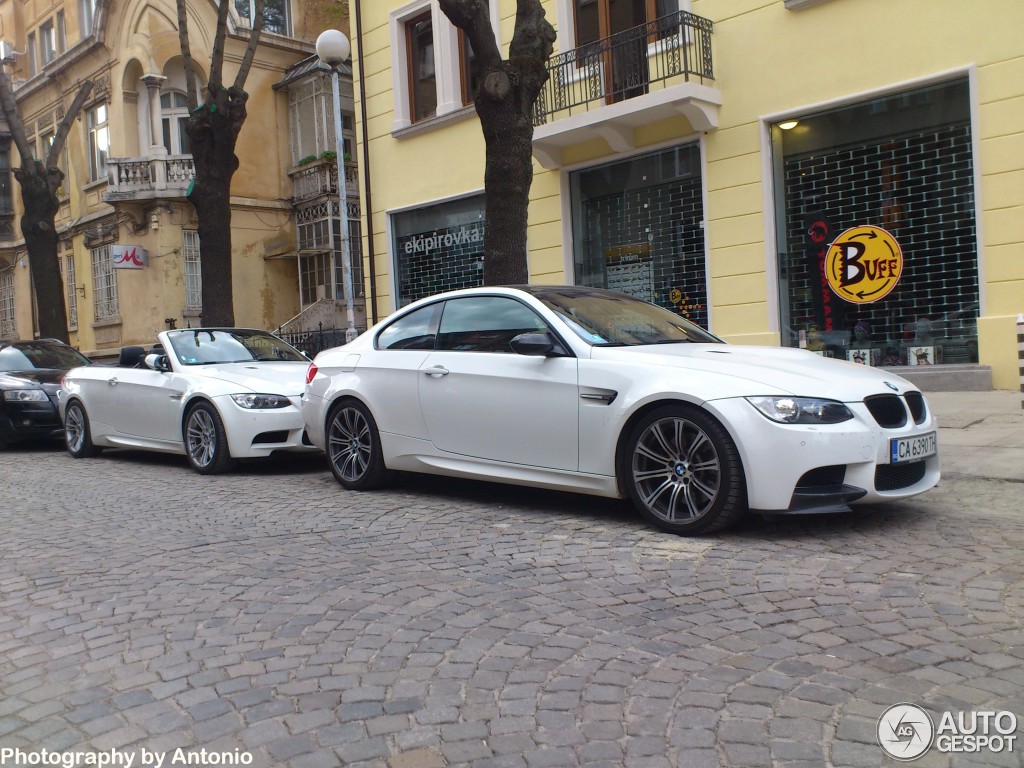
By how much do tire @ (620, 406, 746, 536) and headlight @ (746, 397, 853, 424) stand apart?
0.84 ft

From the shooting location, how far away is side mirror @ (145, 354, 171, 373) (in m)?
9.92

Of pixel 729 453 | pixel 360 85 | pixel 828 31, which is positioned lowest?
pixel 729 453

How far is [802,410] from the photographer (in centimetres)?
525

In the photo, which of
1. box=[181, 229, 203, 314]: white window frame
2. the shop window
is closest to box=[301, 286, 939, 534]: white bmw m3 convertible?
box=[181, 229, 203, 314]: white window frame

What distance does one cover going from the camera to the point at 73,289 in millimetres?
30797

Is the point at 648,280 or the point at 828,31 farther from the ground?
the point at 828,31

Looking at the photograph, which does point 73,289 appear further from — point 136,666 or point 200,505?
point 136,666

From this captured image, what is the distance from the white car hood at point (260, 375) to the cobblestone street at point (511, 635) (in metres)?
2.68

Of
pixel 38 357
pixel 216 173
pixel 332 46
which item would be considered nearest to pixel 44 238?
pixel 216 173

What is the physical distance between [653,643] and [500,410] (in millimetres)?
2903

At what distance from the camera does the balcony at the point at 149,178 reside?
26484 mm

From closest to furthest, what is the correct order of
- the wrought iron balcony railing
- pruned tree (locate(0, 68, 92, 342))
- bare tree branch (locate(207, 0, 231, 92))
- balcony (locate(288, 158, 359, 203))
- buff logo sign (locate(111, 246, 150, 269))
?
the wrought iron balcony railing < bare tree branch (locate(207, 0, 231, 92)) < pruned tree (locate(0, 68, 92, 342)) < buff logo sign (locate(111, 246, 150, 269)) < balcony (locate(288, 158, 359, 203))

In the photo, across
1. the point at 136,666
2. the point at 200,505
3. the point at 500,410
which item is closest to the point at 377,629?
the point at 136,666

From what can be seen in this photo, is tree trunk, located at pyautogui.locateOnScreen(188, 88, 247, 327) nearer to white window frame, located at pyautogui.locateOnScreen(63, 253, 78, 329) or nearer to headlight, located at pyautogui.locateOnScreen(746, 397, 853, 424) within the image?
headlight, located at pyautogui.locateOnScreen(746, 397, 853, 424)
